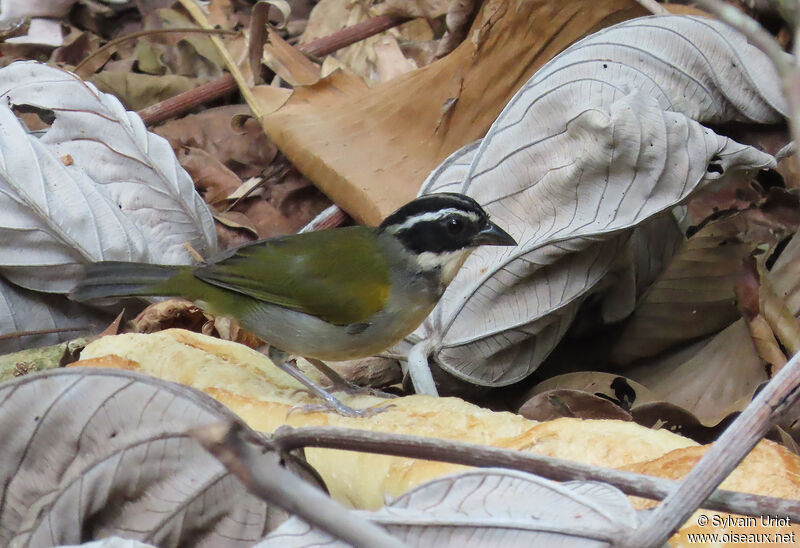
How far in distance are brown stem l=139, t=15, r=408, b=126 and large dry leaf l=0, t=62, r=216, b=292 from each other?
0.94 metres

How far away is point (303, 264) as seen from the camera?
3480mm

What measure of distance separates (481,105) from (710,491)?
307cm

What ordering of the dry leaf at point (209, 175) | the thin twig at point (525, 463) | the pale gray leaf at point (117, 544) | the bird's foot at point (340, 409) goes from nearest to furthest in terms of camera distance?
the thin twig at point (525, 463)
the pale gray leaf at point (117, 544)
the bird's foot at point (340, 409)
the dry leaf at point (209, 175)

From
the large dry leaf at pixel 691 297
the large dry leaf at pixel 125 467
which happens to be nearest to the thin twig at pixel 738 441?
the large dry leaf at pixel 125 467

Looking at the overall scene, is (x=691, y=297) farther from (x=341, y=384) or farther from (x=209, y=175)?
(x=209, y=175)

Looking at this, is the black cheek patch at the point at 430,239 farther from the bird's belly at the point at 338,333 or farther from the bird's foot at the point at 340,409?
the bird's foot at the point at 340,409

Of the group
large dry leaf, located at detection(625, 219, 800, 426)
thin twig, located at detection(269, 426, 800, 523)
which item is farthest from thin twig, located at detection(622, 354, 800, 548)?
large dry leaf, located at detection(625, 219, 800, 426)

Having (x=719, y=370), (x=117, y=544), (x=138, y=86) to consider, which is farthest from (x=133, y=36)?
(x=117, y=544)

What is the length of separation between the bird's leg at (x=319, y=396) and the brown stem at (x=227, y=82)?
2152 millimetres

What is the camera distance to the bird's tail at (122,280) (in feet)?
11.3

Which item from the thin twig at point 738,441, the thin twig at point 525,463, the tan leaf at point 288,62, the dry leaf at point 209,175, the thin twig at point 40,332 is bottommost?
the thin twig at point 40,332

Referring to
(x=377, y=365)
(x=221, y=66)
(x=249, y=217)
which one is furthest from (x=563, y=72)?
(x=221, y=66)

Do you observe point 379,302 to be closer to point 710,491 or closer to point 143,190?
point 143,190

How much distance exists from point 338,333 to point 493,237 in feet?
2.16
